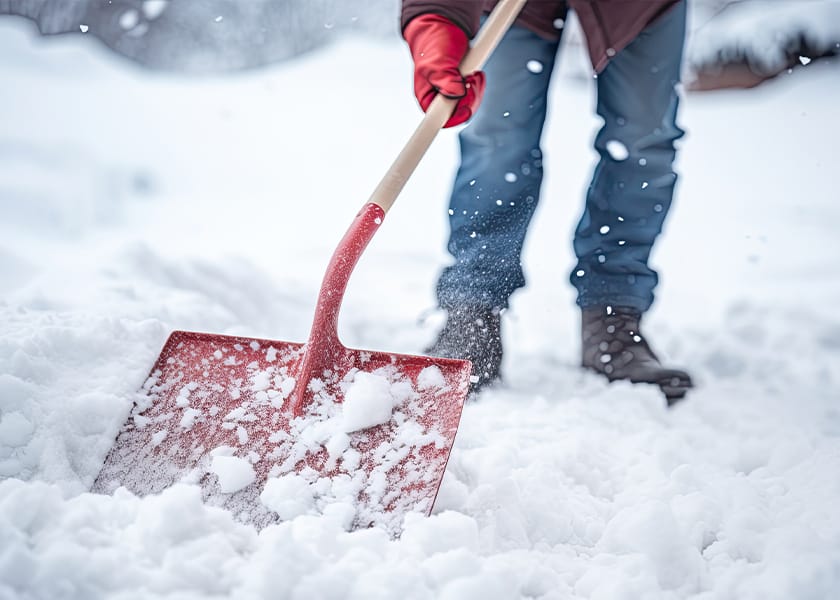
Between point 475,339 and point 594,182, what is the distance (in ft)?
1.72

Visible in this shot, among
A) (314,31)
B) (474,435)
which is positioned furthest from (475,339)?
(314,31)

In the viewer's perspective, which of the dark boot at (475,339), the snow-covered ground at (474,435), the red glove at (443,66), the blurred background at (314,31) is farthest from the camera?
the blurred background at (314,31)

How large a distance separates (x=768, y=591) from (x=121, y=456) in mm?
811

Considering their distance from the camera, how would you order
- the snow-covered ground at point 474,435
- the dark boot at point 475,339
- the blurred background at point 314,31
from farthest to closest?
the blurred background at point 314,31
the dark boot at point 475,339
the snow-covered ground at point 474,435

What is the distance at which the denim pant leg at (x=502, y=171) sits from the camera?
1465mm

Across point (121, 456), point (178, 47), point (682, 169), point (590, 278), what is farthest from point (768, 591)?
point (178, 47)

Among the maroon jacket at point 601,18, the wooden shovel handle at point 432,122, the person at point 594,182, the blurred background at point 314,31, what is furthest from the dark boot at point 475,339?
the blurred background at point 314,31

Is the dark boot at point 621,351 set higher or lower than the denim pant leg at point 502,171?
lower

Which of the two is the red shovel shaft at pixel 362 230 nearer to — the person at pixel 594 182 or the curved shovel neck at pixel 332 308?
the curved shovel neck at pixel 332 308

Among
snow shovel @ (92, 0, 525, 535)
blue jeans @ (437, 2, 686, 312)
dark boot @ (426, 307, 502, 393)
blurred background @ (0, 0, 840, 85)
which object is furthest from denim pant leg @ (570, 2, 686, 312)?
blurred background @ (0, 0, 840, 85)

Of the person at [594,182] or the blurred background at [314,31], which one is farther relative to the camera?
the blurred background at [314,31]

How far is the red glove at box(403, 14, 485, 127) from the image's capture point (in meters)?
1.22

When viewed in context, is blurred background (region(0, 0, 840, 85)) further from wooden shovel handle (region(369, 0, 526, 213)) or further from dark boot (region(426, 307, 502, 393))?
dark boot (region(426, 307, 502, 393))

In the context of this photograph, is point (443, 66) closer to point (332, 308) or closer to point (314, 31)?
point (332, 308)
